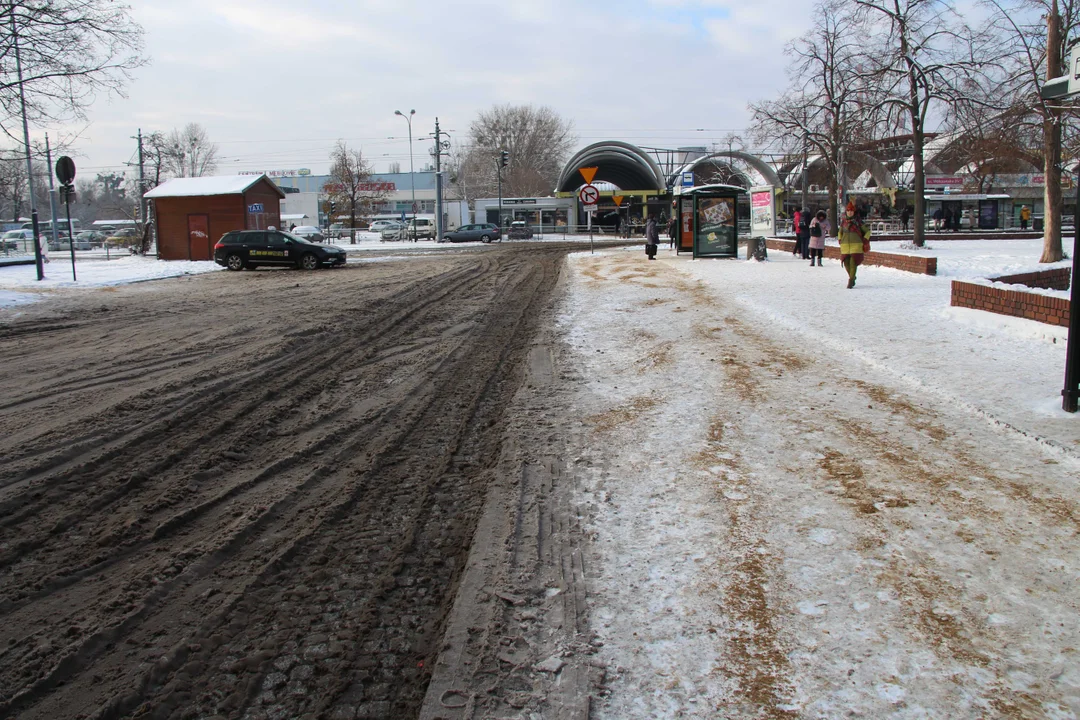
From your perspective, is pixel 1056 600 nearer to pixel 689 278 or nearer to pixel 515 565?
pixel 515 565

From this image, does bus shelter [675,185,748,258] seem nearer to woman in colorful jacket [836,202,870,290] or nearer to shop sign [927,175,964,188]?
woman in colorful jacket [836,202,870,290]

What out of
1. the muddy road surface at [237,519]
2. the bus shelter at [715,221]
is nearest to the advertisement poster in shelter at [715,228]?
the bus shelter at [715,221]

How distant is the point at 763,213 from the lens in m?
28.5

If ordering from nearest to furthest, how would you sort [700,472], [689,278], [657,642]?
[657,642], [700,472], [689,278]

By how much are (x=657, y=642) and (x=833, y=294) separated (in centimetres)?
1196

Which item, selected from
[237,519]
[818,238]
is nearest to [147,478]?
[237,519]

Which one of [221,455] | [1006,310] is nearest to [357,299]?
[221,455]

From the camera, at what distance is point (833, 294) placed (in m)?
14.0

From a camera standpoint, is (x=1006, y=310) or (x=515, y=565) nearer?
(x=515, y=565)

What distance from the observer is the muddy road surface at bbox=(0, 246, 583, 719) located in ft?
10.1

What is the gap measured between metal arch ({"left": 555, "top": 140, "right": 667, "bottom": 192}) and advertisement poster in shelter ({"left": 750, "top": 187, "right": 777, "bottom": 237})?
39.6 m

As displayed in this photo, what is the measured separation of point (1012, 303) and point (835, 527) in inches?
281

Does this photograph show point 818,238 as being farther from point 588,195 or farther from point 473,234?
point 473,234

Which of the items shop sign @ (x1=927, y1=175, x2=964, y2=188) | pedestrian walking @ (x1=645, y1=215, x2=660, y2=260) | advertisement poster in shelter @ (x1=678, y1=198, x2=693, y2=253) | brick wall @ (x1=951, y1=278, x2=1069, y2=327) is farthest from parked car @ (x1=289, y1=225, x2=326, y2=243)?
shop sign @ (x1=927, y1=175, x2=964, y2=188)
